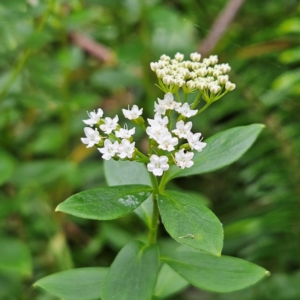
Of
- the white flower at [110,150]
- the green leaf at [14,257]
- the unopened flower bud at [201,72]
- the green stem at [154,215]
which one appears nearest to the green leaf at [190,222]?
the green stem at [154,215]

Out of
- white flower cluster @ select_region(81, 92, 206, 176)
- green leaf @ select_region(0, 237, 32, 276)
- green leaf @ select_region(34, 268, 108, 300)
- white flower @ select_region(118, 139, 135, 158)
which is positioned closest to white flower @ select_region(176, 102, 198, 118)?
white flower cluster @ select_region(81, 92, 206, 176)

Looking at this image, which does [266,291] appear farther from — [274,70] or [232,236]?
[274,70]

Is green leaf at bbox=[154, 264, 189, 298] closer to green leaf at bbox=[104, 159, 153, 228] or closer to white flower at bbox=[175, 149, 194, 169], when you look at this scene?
green leaf at bbox=[104, 159, 153, 228]

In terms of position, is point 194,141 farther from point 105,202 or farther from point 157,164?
point 105,202

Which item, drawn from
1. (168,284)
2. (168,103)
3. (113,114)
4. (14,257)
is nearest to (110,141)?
(168,103)

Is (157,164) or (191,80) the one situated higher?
(191,80)

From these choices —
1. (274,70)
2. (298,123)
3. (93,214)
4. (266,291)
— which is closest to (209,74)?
(93,214)
